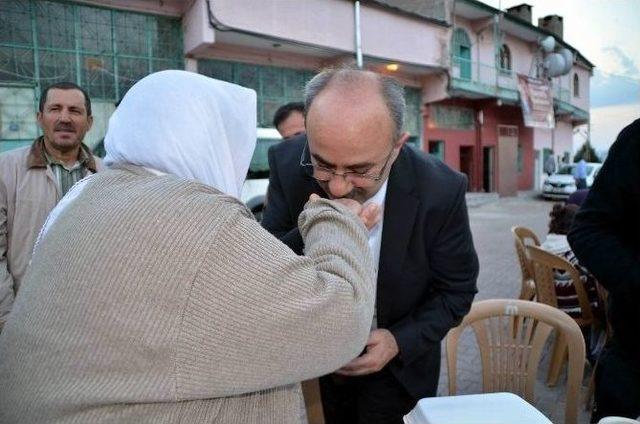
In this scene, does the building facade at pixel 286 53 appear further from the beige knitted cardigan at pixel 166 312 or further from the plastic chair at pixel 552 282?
the beige knitted cardigan at pixel 166 312

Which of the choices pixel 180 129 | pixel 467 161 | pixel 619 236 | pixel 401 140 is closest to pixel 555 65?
pixel 467 161

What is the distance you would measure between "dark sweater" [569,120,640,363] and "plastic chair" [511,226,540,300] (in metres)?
2.63

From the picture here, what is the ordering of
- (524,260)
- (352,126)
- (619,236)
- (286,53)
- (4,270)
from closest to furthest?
(352,126) < (619,236) < (4,270) < (524,260) < (286,53)

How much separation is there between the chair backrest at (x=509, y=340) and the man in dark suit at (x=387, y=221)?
29 cm

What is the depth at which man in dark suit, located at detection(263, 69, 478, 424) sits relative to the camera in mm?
1466

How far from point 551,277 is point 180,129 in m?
3.46

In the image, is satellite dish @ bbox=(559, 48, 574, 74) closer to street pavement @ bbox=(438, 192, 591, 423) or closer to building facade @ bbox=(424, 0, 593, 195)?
building facade @ bbox=(424, 0, 593, 195)

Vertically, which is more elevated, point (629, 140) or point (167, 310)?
point (629, 140)

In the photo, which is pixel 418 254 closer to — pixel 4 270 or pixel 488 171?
pixel 4 270

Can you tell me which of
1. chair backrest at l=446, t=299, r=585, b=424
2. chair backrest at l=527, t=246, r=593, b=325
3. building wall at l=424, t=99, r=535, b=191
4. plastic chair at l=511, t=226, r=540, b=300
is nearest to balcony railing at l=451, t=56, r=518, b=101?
building wall at l=424, t=99, r=535, b=191

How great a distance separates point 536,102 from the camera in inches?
799

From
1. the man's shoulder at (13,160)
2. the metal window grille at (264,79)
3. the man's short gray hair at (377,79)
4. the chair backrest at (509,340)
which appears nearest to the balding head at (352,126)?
the man's short gray hair at (377,79)

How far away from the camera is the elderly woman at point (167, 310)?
34.0 inches

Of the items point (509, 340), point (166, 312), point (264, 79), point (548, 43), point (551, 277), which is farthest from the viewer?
point (548, 43)
